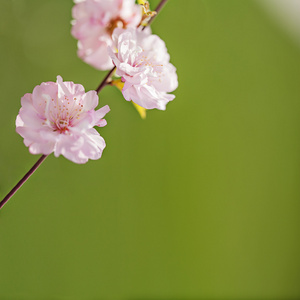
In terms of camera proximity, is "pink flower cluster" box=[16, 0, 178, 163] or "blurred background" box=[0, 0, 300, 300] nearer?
"pink flower cluster" box=[16, 0, 178, 163]

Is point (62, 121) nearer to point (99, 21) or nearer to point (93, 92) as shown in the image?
point (93, 92)

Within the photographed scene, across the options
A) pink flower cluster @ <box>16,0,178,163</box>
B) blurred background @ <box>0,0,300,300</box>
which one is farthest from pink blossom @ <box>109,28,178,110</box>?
blurred background @ <box>0,0,300,300</box>

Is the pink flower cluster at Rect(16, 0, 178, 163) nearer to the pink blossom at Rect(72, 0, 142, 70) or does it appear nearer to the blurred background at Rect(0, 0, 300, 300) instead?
the pink blossom at Rect(72, 0, 142, 70)

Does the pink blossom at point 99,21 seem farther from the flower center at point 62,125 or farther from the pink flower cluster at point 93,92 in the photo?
the flower center at point 62,125

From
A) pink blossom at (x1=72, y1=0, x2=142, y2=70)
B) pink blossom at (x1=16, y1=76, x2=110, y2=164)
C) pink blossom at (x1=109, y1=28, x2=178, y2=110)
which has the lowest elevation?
pink blossom at (x1=16, y1=76, x2=110, y2=164)

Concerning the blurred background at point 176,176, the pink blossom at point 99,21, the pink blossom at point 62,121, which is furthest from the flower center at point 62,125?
the blurred background at point 176,176

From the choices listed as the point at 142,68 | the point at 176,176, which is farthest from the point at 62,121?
the point at 176,176

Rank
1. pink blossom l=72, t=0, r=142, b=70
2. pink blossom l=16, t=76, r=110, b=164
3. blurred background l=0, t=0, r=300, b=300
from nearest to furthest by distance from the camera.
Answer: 1. pink blossom l=16, t=76, r=110, b=164
2. pink blossom l=72, t=0, r=142, b=70
3. blurred background l=0, t=0, r=300, b=300
